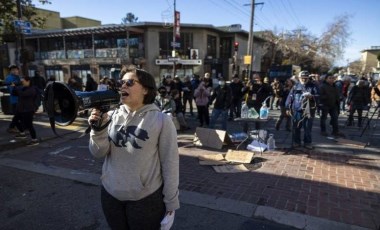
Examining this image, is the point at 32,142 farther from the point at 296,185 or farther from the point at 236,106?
the point at 236,106

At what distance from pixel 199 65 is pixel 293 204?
1052 inches

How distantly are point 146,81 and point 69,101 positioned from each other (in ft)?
1.90

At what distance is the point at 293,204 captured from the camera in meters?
4.18

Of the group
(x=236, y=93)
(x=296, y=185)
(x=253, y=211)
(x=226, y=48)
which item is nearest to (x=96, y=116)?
(x=253, y=211)

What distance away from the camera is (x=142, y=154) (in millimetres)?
2053

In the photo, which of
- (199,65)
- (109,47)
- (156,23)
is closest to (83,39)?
(109,47)

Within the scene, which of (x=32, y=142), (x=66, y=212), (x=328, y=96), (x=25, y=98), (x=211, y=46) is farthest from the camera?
(x=211, y=46)

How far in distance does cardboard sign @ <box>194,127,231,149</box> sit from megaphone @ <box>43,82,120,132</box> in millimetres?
5029

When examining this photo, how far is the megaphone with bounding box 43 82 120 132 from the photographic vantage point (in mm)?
2080

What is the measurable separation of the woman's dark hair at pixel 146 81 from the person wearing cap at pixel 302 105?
5.52 meters

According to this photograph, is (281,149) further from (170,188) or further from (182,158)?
(170,188)

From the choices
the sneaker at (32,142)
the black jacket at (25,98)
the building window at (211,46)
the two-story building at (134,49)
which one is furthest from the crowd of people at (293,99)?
the building window at (211,46)

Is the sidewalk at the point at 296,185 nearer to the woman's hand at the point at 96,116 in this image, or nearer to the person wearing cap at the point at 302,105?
the person wearing cap at the point at 302,105

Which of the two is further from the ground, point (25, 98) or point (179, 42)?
point (179, 42)
